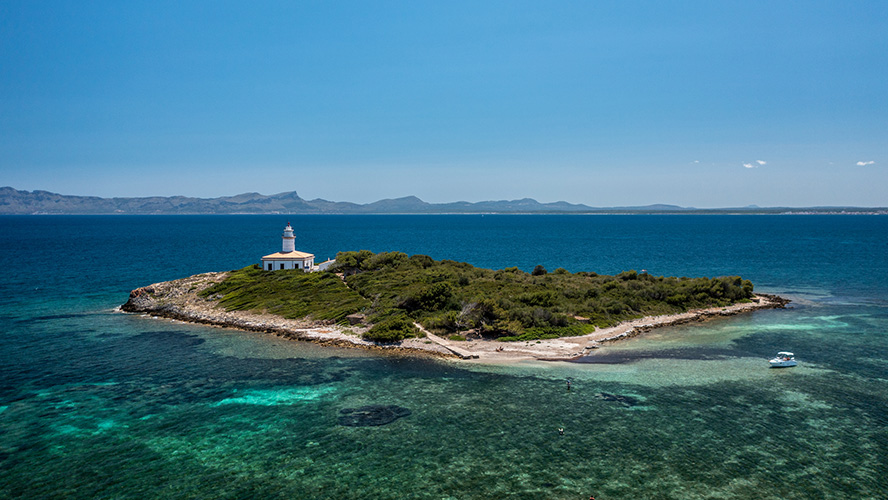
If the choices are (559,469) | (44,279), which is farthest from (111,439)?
(44,279)

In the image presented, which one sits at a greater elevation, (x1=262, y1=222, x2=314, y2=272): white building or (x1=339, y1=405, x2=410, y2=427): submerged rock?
(x1=262, y1=222, x2=314, y2=272): white building

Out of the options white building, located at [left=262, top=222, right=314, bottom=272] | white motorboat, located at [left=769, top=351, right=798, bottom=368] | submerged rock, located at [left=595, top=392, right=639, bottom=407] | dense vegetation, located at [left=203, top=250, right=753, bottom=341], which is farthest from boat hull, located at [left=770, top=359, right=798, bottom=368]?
white building, located at [left=262, top=222, right=314, bottom=272]

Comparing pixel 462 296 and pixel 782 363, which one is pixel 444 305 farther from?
pixel 782 363

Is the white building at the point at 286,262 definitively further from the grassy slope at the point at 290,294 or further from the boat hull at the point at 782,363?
the boat hull at the point at 782,363

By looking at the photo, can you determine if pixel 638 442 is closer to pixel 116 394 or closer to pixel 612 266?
pixel 116 394

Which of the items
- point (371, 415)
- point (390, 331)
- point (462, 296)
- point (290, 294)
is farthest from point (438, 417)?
point (290, 294)

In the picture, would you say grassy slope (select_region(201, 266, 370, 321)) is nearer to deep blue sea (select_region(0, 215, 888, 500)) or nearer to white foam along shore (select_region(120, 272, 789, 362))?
white foam along shore (select_region(120, 272, 789, 362))
